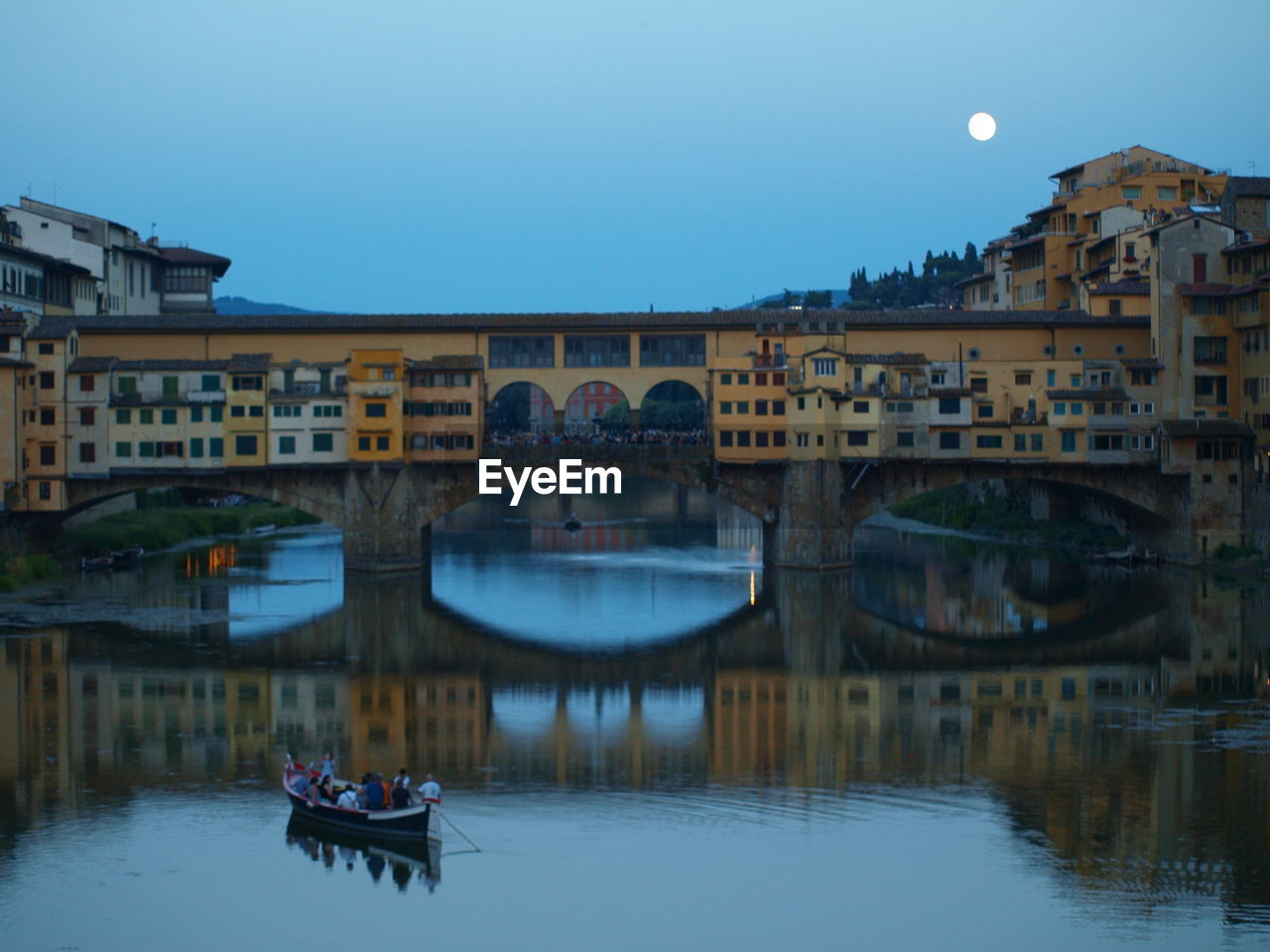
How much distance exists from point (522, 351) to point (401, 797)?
31524 millimetres

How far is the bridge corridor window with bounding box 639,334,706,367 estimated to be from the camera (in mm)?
53375

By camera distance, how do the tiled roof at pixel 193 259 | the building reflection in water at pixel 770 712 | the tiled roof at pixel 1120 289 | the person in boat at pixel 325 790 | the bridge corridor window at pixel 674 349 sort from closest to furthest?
the person in boat at pixel 325 790 → the building reflection in water at pixel 770 712 → the bridge corridor window at pixel 674 349 → the tiled roof at pixel 1120 289 → the tiled roof at pixel 193 259

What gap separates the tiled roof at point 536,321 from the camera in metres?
52.1

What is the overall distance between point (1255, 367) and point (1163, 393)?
3052 millimetres

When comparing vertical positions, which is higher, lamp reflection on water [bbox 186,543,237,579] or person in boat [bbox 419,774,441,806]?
lamp reflection on water [bbox 186,543,237,579]

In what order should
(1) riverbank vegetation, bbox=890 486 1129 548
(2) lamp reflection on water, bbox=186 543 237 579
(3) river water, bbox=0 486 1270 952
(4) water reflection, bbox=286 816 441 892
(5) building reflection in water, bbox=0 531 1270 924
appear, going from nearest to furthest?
(3) river water, bbox=0 486 1270 952 → (4) water reflection, bbox=286 816 441 892 → (5) building reflection in water, bbox=0 531 1270 924 → (2) lamp reflection on water, bbox=186 543 237 579 → (1) riverbank vegetation, bbox=890 486 1129 548

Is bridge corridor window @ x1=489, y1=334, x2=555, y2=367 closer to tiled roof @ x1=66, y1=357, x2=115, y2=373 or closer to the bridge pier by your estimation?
the bridge pier

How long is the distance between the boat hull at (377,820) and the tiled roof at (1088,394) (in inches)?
1299

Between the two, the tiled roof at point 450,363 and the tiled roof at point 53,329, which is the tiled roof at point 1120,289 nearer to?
the tiled roof at point 450,363

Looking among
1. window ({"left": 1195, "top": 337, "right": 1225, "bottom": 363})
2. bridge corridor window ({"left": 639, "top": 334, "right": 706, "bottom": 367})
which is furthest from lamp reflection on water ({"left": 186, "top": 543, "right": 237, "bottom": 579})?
window ({"left": 1195, "top": 337, "right": 1225, "bottom": 363})

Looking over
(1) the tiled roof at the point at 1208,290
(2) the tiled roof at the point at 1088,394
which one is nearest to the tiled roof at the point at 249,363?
(2) the tiled roof at the point at 1088,394

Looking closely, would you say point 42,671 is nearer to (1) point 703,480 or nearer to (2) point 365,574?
(2) point 365,574

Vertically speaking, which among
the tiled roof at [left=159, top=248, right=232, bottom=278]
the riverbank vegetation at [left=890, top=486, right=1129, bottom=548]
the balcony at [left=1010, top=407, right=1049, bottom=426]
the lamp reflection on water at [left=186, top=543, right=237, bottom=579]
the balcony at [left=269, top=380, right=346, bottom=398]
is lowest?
the lamp reflection on water at [left=186, top=543, right=237, bottom=579]

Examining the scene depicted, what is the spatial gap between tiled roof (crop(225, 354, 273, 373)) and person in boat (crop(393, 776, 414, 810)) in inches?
1185
